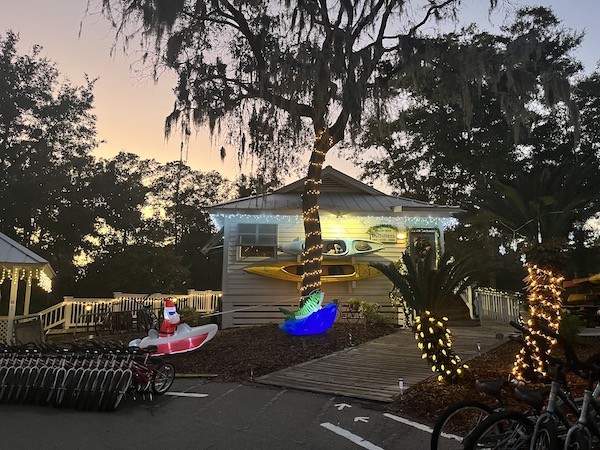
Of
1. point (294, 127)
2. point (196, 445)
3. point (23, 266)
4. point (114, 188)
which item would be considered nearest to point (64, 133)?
point (114, 188)

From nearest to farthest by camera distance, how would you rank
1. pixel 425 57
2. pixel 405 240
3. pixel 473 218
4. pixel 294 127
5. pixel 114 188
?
1. pixel 473 218
2. pixel 294 127
3. pixel 425 57
4. pixel 405 240
5. pixel 114 188

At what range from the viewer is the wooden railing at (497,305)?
46.2 feet

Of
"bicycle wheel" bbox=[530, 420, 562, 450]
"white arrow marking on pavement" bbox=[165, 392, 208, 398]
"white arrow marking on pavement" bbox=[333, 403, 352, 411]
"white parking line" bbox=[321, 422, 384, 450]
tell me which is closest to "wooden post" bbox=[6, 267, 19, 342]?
"white arrow marking on pavement" bbox=[165, 392, 208, 398]

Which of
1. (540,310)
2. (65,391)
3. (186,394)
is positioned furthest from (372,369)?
Result: (65,391)

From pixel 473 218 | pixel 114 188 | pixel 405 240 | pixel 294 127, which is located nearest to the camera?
pixel 473 218

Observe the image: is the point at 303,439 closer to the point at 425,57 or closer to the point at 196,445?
the point at 196,445

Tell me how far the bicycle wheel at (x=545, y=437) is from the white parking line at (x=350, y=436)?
6.11 feet

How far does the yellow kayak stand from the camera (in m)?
14.4

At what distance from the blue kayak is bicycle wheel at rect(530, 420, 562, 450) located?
25.0 feet

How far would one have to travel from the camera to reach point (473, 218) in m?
9.60

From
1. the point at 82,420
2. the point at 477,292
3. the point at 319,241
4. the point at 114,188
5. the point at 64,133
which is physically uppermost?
the point at 64,133

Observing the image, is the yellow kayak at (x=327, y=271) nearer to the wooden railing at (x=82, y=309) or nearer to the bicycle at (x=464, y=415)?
the wooden railing at (x=82, y=309)

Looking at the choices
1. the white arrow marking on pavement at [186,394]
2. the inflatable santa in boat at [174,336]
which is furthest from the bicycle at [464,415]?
the inflatable santa in boat at [174,336]

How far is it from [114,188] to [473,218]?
24435mm
